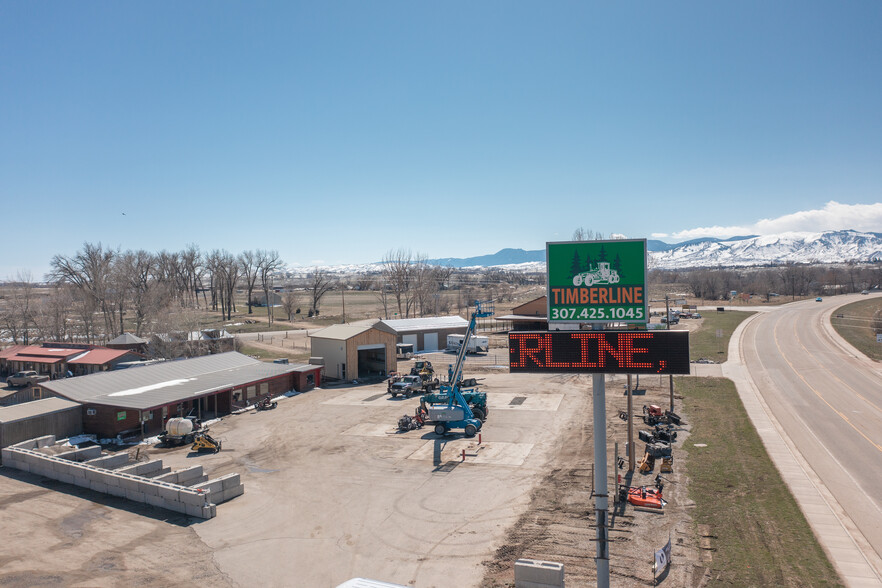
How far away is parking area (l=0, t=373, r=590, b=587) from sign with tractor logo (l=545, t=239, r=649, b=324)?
9.21 metres

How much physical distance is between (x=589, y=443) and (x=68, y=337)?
80.8 m

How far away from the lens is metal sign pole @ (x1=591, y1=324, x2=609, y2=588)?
1336 cm

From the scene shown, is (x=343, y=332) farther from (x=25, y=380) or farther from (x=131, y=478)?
(x=131, y=478)

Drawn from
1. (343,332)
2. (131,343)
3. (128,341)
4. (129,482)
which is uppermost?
(343,332)

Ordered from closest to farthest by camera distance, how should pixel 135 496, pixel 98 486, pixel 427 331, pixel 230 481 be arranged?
pixel 135 496
pixel 230 481
pixel 98 486
pixel 427 331

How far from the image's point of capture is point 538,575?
15203 mm

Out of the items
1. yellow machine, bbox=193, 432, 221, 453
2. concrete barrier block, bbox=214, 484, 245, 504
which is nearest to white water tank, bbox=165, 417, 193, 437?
yellow machine, bbox=193, 432, 221, 453

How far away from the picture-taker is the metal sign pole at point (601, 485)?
13.4m

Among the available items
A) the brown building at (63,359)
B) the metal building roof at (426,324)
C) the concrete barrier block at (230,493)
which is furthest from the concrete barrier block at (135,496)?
the metal building roof at (426,324)

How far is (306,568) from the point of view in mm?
17156

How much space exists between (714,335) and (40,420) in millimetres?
81397

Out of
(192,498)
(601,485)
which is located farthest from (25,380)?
(601,485)

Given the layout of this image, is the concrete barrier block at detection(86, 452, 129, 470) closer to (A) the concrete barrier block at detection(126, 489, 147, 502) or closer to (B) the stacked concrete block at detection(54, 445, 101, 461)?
(B) the stacked concrete block at detection(54, 445, 101, 461)

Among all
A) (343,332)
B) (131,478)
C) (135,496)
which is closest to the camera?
(135,496)
